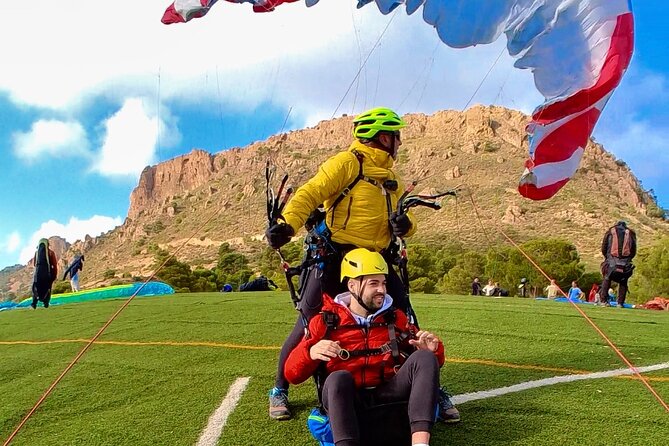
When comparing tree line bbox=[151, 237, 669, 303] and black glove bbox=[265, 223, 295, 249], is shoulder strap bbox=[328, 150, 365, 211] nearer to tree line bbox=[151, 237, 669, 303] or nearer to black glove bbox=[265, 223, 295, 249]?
black glove bbox=[265, 223, 295, 249]

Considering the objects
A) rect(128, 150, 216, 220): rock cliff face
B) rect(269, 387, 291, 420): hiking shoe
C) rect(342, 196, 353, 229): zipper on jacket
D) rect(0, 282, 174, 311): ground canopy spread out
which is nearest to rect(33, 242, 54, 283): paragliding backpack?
rect(0, 282, 174, 311): ground canopy spread out

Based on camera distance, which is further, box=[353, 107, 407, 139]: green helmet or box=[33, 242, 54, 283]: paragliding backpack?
box=[33, 242, 54, 283]: paragliding backpack

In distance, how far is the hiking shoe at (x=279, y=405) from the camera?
386cm

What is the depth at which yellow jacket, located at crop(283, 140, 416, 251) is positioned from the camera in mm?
3650

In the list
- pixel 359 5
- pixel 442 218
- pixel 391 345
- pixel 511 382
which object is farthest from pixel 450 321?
pixel 442 218

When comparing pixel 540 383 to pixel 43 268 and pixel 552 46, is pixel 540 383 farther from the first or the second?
pixel 43 268

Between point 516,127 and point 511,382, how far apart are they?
334 ft

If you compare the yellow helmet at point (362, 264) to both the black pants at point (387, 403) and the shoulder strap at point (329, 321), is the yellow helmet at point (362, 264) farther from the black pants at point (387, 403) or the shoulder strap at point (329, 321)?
the black pants at point (387, 403)

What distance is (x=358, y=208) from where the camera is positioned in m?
3.80

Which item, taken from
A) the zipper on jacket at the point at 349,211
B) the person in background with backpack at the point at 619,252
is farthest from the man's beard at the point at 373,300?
the person in background with backpack at the point at 619,252

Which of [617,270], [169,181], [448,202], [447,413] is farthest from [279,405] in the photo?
[169,181]

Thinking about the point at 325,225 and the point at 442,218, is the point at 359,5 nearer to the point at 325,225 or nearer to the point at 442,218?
the point at 325,225

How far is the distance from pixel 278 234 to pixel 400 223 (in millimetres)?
802

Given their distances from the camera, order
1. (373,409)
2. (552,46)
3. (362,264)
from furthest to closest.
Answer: (552,46) < (362,264) < (373,409)
